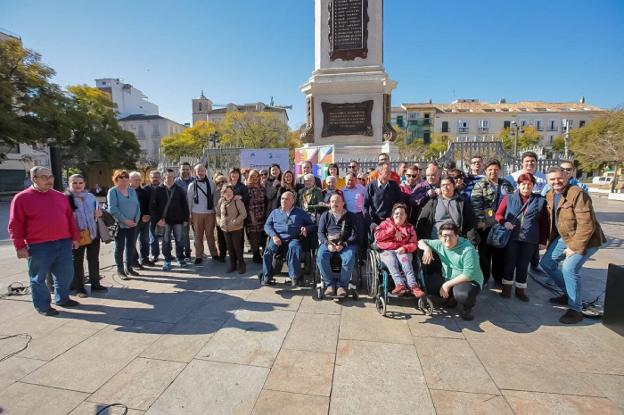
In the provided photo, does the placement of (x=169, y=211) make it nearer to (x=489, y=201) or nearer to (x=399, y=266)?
(x=399, y=266)

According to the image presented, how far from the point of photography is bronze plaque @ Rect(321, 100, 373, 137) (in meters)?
9.82

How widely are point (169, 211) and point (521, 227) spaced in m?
5.60

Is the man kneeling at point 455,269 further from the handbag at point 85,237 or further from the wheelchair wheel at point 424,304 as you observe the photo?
the handbag at point 85,237

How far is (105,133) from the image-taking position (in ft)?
87.7

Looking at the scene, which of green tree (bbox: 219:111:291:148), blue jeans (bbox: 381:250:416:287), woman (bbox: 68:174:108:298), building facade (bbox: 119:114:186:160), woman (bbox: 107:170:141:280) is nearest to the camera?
blue jeans (bbox: 381:250:416:287)

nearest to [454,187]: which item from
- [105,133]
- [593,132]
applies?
[105,133]

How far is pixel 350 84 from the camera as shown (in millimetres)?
9562

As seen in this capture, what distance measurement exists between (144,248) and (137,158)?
29.0m

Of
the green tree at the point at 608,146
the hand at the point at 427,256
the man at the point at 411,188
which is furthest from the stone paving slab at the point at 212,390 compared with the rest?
the green tree at the point at 608,146

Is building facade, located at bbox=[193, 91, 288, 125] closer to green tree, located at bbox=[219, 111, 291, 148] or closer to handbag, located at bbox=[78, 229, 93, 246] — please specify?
green tree, located at bbox=[219, 111, 291, 148]

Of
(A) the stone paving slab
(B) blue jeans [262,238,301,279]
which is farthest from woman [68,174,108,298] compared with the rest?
(A) the stone paving slab

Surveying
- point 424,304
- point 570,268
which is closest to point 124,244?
point 424,304

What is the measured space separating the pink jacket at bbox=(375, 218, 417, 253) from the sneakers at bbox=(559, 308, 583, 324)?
1.83 metres

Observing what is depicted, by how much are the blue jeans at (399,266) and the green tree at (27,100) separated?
2566 cm
